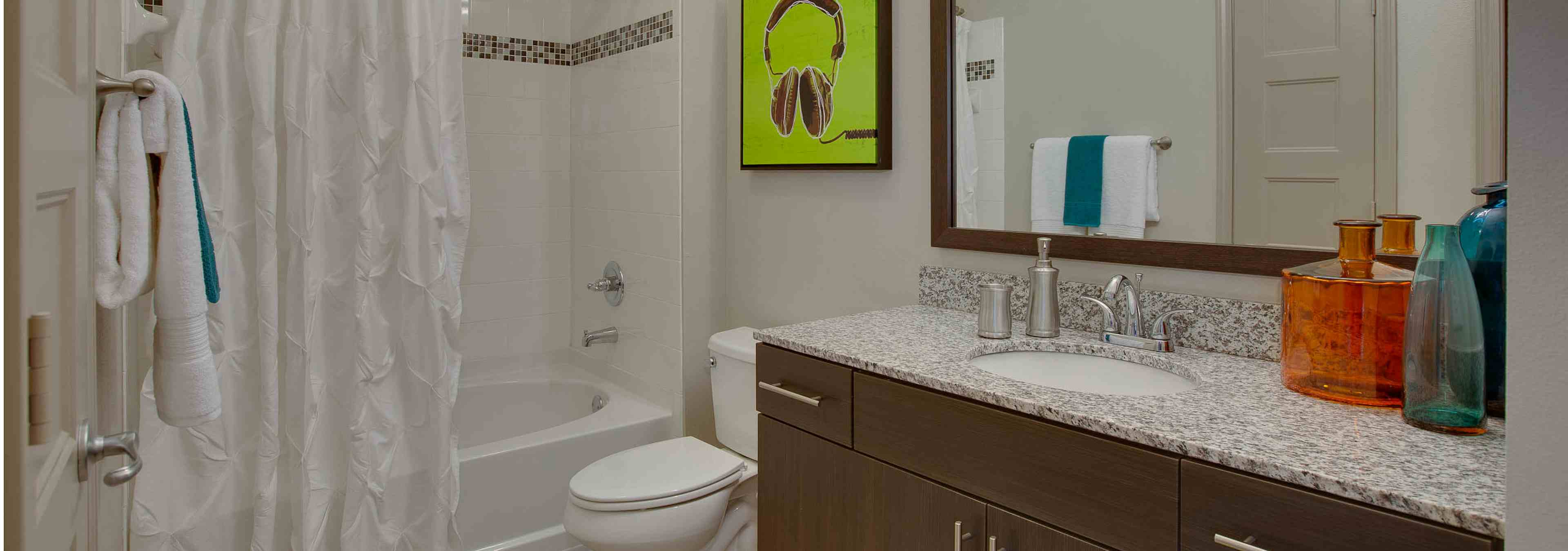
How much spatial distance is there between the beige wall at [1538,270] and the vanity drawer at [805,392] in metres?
0.99

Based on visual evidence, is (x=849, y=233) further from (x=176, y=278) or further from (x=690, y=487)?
(x=176, y=278)

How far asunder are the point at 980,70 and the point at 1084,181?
363 mm

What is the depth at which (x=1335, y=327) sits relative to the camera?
1127 millimetres

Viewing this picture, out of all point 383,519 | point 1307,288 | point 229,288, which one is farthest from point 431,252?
point 1307,288

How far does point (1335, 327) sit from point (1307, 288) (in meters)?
0.06

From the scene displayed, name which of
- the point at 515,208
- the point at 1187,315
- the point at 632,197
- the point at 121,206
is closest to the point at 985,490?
the point at 1187,315

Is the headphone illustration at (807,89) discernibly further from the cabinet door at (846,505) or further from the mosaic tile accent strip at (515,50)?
the mosaic tile accent strip at (515,50)

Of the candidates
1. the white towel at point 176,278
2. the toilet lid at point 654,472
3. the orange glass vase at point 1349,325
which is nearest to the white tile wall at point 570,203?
the toilet lid at point 654,472

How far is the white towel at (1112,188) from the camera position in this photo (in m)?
1.56

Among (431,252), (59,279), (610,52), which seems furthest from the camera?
(610,52)

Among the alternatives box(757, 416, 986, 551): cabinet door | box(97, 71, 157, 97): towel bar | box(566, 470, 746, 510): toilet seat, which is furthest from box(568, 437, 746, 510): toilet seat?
box(97, 71, 157, 97): towel bar

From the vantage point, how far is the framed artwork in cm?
205

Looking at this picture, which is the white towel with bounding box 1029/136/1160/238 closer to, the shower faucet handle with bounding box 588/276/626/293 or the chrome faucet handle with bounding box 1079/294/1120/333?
the chrome faucet handle with bounding box 1079/294/1120/333

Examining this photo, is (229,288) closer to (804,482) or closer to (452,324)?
(452,324)
